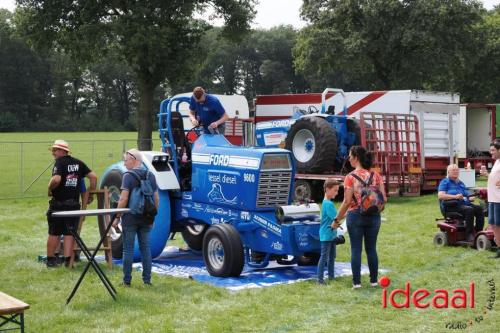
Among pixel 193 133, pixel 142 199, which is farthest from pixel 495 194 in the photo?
pixel 142 199

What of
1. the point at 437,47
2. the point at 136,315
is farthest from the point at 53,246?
the point at 437,47

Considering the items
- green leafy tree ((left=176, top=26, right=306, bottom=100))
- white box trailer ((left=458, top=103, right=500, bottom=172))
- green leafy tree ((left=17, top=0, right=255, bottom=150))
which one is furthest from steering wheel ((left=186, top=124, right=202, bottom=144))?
green leafy tree ((left=176, top=26, right=306, bottom=100))

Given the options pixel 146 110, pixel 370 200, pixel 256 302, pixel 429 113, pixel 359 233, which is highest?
pixel 146 110

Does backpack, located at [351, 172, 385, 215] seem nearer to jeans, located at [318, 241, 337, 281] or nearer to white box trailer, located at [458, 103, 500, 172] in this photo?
jeans, located at [318, 241, 337, 281]

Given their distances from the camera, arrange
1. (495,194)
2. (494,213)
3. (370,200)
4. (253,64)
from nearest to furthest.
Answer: (370,200) → (495,194) → (494,213) → (253,64)

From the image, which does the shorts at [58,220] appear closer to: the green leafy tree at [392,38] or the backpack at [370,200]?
the backpack at [370,200]

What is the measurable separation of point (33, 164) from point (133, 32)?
14.8 m

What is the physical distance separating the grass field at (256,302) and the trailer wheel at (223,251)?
44 cm

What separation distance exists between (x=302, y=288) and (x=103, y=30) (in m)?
19.5

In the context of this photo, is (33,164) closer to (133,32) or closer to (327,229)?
(133,32)

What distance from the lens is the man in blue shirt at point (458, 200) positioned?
1129cm

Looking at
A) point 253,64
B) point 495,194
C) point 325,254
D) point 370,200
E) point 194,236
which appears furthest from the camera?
point 253,64

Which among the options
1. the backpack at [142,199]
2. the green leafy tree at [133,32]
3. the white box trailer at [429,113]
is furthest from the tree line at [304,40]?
the backpack at [142,199]

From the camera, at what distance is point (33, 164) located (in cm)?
3781
